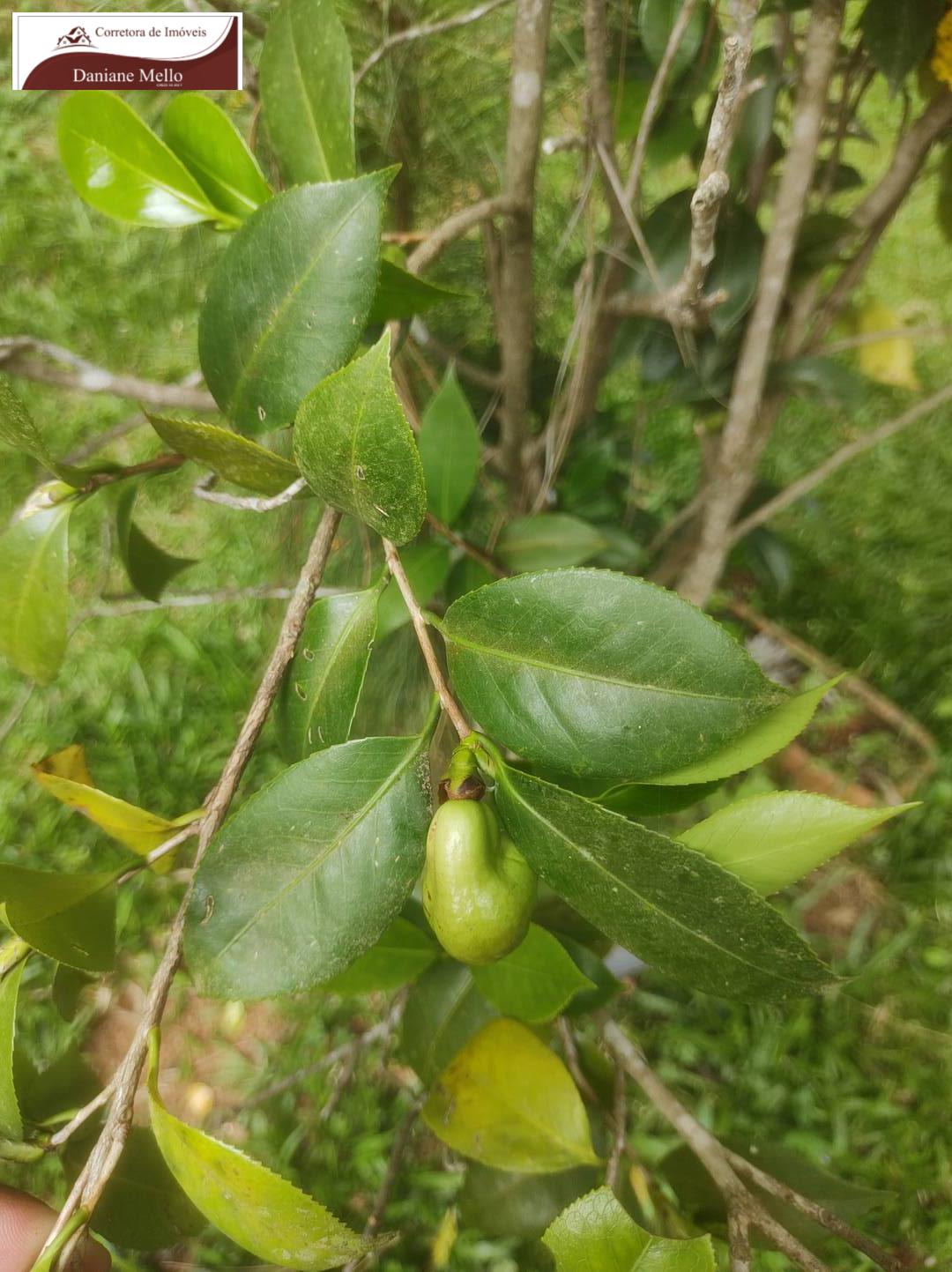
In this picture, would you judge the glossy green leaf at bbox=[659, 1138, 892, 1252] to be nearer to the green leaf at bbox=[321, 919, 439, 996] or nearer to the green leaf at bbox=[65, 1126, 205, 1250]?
the green leaf at bbox=[321, 919, 439, 996]

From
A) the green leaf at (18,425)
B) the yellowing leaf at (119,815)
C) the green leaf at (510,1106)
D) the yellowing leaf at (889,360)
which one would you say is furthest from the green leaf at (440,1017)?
the yellowing leaf at (889,360)

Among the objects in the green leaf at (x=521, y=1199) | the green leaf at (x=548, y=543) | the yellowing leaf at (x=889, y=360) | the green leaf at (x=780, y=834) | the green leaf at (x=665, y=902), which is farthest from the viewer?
the yellowing leaf at (x=889, y=360)

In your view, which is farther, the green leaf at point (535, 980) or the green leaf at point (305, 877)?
the green leaf at point (535, 980)

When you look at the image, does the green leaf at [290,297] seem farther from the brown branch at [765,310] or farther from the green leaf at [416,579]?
the brown branch at [765,310]

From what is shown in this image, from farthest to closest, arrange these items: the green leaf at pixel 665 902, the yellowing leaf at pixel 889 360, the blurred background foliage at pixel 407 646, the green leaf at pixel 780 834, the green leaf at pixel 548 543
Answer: the yellowing leaf at pixel 889 360
the blurred background foliage at pixel 407 646
the green leaf at pixel 548 543
the green leaf at pixel 780 834
the green leaf at pixel 665 902

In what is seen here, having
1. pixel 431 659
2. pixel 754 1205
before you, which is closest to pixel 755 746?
pixel 431 659

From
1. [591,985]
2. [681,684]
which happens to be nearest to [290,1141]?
[591,985]

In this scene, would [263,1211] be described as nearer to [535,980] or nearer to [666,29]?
[535,980]

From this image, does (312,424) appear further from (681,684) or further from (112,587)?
(112,587)
